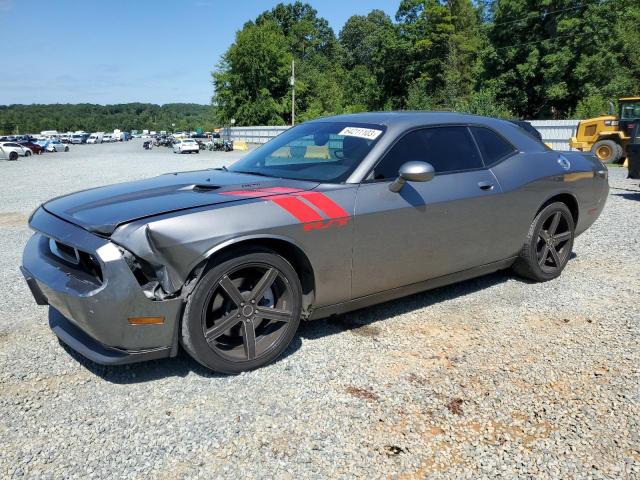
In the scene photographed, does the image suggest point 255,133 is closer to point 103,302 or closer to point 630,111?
point 630,111

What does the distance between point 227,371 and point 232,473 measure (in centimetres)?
82

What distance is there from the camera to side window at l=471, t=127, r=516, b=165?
13.9 feet

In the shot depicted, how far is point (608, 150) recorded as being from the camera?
1761 centimetres

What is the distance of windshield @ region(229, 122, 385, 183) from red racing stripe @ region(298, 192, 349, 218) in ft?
0.78

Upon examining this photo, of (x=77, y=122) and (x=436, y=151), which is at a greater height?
(x=77, y=122)

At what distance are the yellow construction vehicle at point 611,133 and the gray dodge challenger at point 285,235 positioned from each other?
14.8 metres

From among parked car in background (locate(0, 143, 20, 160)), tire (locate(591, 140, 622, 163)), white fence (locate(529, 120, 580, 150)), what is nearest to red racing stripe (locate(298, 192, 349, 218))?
tire (locate(591, 140, 622, 163))

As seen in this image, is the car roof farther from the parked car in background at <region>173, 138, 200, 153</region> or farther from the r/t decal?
the parked car in background at <region>173, 138, 200, 153</region>

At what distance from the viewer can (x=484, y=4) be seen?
165 ft

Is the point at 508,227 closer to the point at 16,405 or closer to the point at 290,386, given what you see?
the point at 290,386

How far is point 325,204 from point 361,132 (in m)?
0.85

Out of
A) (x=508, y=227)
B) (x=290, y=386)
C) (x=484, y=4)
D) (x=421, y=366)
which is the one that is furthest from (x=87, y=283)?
(x=484, y=4)

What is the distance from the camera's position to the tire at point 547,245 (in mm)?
4543

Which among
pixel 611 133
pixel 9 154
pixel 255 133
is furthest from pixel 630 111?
pixel 9 154
